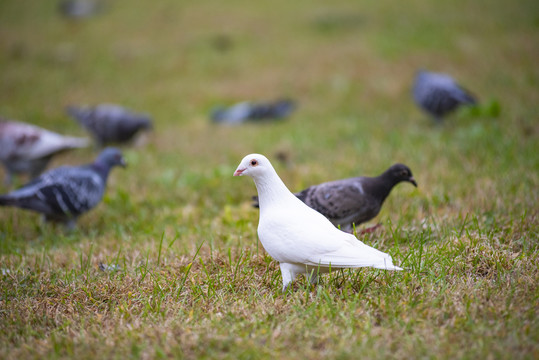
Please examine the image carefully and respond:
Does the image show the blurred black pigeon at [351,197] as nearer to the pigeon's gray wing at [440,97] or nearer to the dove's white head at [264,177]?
the dove's white head at [264,177]

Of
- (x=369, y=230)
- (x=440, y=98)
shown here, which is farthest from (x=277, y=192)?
(x=440, y=98)

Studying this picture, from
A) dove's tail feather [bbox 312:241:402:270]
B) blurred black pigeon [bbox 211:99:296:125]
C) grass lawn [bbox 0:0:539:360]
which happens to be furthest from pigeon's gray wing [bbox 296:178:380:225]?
blurred black pigeon [bbox 211:99:296:125]

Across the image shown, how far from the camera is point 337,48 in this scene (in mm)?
12781

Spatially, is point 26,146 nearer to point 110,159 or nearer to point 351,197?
point 110,159

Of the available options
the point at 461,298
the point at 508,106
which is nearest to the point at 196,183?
the point at 461,298

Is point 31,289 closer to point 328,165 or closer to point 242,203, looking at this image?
A: point 242,203

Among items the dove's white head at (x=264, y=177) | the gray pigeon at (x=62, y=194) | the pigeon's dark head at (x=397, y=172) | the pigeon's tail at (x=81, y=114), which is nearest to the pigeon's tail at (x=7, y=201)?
the gray pigeon at (x=62, y=194)

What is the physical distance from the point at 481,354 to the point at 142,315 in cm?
174

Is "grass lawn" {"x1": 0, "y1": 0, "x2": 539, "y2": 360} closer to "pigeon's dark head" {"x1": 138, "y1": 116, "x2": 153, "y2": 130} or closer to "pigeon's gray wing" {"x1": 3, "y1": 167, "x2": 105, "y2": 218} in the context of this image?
"pigeon's gray wing" {"x1": 3, "y1": 167, "x2": 105, "y2": 218}

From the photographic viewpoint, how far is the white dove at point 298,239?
251 centimetres

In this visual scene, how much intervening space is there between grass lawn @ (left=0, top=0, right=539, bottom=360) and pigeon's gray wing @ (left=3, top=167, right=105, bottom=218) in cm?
25

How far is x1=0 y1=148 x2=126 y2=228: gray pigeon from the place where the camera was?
170 inches

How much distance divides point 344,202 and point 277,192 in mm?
782

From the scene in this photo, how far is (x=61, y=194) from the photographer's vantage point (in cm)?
438
